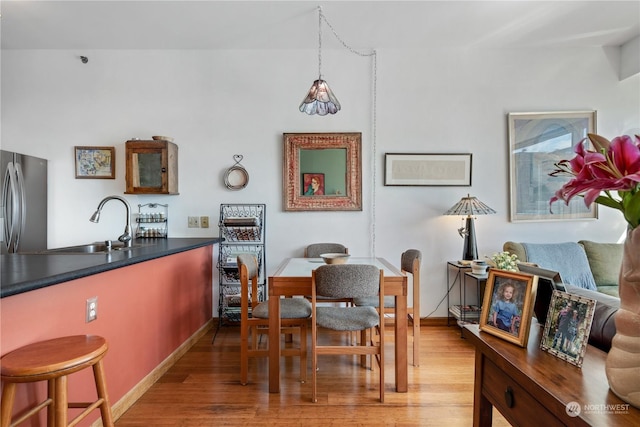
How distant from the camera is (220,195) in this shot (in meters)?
3.25

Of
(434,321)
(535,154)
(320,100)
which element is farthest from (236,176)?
(535,154)

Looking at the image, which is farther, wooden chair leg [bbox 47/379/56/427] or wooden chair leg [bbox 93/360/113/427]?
wooden chair leg [bbox 93/360/113/427]

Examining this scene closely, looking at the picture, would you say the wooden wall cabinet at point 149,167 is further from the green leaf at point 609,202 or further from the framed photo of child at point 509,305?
the green leaf at point 609,202

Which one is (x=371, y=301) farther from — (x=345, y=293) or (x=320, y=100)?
(x=320, y=100)

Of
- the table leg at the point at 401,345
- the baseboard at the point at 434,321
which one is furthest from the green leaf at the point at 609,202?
the baseboard at the point at 434,321

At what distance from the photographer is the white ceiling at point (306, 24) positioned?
2570mm

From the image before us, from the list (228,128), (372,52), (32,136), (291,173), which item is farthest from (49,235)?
(372,52)

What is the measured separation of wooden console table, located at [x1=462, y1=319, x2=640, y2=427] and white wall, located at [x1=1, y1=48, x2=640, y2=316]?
2206mm

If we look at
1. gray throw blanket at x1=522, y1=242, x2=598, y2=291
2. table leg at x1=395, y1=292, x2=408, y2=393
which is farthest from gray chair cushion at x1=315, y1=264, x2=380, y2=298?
gray throw blanket at x1=522, y1=242, x2=598, y2=291

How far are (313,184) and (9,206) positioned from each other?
2.71m

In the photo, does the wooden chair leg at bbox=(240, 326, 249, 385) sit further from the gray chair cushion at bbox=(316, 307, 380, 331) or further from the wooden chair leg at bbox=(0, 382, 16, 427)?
the wooden chair leg at bbox=(0, 382, 16, 427)

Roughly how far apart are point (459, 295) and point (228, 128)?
2.99 meters

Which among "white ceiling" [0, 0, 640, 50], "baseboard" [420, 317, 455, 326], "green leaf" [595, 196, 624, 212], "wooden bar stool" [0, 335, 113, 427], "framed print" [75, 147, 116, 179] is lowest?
"baseboard" [420, 317, 455, 326]

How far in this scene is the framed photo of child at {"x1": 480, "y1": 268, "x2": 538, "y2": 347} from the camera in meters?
0.96
